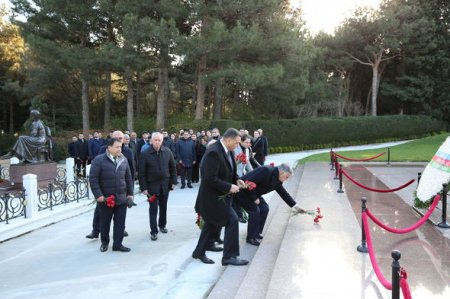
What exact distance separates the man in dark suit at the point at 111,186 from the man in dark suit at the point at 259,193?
1.94 meters

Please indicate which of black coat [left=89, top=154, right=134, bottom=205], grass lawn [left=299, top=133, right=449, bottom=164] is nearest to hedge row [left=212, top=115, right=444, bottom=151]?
grass lawn [left=299, top=133, right=449, bottom=164]

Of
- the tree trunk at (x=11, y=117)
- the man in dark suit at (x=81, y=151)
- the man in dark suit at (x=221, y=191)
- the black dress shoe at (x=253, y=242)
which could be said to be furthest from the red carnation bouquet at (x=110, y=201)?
the tree trunk at (x=11, y=117)

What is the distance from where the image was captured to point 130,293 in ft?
17.1

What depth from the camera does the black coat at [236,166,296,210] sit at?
254 inches

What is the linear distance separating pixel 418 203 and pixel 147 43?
17987mm

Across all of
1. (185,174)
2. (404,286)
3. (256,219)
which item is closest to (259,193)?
(256,219)

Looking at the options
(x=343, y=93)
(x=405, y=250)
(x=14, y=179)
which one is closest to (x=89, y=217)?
(x=14, y=179)

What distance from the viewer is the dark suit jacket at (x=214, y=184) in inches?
216

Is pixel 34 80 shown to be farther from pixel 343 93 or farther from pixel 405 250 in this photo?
pixel 405 250

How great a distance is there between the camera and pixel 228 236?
581 centimetres

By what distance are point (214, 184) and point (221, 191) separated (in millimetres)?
174

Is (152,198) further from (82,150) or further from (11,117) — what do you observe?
(11,117)

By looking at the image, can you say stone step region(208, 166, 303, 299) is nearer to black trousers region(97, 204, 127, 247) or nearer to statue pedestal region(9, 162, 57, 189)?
A: black trousers region(97, 204, 127, 247)

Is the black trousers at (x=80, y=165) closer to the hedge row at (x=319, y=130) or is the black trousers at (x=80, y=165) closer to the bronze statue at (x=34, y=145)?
the bronze statue at (x=34, y=145)
